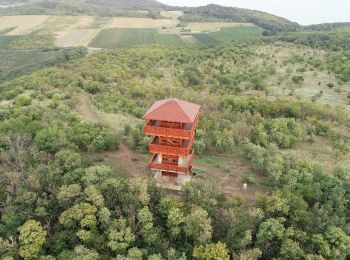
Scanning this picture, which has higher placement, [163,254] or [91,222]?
[91,222]

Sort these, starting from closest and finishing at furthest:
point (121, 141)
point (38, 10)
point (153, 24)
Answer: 1. point (121, 141)
2. point (153, 24)
3. point (38, 10)

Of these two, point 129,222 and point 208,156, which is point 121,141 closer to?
point 208,156

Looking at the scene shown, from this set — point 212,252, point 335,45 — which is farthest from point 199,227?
point 335,45

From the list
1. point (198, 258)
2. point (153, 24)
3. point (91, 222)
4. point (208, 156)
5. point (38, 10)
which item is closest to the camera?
point (198, 258)

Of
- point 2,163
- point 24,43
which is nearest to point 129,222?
point 2,163

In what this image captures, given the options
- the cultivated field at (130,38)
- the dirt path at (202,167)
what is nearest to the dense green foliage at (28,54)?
the cultivated field at (130,38)

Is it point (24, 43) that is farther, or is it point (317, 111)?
point (24, 43)

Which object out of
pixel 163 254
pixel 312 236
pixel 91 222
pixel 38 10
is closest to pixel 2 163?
pixel 91 222
